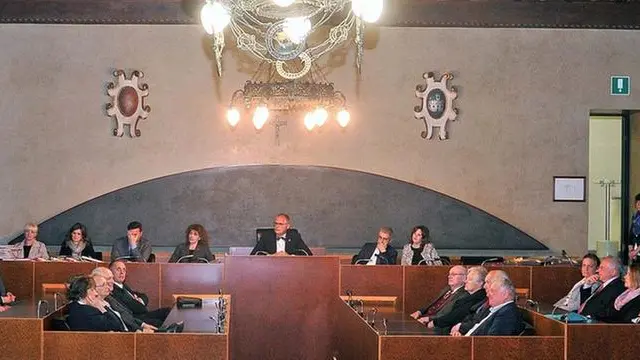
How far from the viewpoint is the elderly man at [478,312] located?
7188 millimetres

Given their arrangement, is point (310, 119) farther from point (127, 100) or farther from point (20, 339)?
point (20, 339)

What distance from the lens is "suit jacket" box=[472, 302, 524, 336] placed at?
6.89m

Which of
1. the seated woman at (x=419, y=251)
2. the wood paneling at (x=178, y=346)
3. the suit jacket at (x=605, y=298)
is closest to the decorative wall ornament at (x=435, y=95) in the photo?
the seated woman at (x=419, y=251)

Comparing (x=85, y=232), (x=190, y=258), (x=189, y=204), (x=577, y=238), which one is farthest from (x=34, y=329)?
(x=577, y=238)

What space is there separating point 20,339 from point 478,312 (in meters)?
3.29

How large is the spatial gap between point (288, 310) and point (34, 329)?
10.9ft

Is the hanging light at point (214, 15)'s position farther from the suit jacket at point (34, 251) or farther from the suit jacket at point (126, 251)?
the suit jacket at point (34, 251)

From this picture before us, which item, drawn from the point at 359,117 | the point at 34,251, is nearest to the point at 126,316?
the point at 34,251

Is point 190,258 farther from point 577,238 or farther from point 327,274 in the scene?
point 577,238

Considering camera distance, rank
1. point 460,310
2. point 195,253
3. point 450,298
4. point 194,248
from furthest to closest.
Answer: point 194,248, point 195,253, point 450,298, point 460,310

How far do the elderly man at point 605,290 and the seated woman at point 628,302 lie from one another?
152 mm

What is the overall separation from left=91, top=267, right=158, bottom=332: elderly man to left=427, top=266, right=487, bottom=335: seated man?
7.47 ft

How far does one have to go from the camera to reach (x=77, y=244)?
11320 mm

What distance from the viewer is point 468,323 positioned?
757cm
